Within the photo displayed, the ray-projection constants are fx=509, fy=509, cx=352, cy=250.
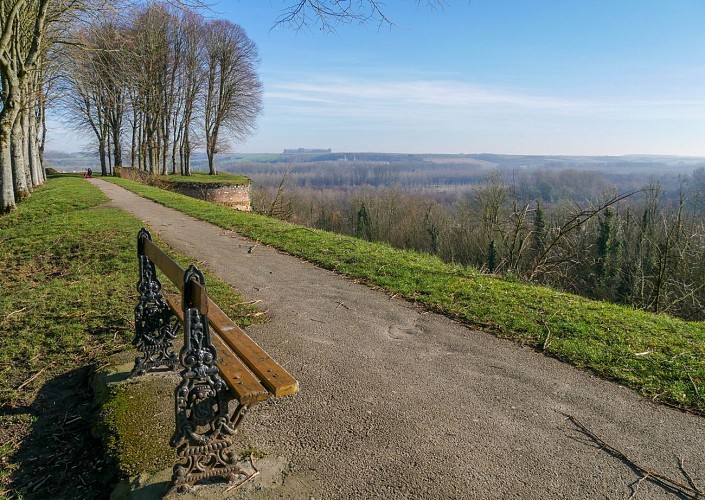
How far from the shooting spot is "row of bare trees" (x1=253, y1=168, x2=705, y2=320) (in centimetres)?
1786

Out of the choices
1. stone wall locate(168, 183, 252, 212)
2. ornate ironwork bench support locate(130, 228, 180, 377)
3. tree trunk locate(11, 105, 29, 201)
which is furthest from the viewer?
stone wall locate(168, 183, 252, 212)

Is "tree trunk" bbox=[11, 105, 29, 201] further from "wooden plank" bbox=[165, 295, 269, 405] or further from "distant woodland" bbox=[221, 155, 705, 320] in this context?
"wooden plank" bbox=[165, 295, 269, 405]

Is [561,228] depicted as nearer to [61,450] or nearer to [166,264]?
[166,264]

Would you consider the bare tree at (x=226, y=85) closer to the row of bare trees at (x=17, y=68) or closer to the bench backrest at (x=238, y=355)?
the row of bare trees at (x=17, y=68)

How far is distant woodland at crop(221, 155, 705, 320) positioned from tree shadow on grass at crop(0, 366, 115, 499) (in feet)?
22.2

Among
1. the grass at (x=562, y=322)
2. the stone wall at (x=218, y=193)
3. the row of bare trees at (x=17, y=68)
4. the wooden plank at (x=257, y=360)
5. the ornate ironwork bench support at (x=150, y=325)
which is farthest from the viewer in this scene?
the stone wall at (x=218, y=193)

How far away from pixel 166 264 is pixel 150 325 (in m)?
1.13

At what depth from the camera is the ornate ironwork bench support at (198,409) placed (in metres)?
2.96

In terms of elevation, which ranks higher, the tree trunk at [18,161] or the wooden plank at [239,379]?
the tree trunk at [18,161]

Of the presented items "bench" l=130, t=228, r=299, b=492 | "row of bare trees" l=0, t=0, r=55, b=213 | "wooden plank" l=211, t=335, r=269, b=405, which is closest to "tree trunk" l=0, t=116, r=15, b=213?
"row of bare trees" l=0, t=0, r=55, b=213

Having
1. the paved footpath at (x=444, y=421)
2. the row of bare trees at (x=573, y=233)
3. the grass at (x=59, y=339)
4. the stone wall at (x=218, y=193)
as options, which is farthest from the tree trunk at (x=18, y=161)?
the paved footpath at (x=444, y=421)

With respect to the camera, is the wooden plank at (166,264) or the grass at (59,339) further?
the grass at (59,339)

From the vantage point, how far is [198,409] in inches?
118

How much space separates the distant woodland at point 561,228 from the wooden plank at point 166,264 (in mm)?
6246
